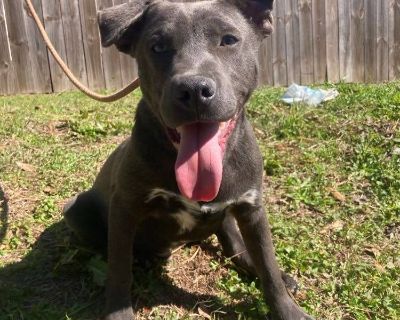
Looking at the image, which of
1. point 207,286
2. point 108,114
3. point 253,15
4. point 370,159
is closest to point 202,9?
point 253,15

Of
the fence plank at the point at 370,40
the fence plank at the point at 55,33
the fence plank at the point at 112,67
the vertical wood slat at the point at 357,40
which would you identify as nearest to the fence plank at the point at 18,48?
the fence plank at the point at 55,33

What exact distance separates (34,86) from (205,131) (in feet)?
17.7

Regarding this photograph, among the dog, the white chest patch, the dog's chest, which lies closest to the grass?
the dog

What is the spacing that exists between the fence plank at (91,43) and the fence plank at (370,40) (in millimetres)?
3605

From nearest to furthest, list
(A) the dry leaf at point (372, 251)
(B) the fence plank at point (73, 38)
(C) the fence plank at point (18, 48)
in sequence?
1. (A) the dry leaf at point (372, 251)
2. (C) the fence plank at point (18, 48)
3. (B) the fence plank at point (73, 38)

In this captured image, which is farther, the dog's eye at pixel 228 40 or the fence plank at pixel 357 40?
the fence plank at pixel 357 40

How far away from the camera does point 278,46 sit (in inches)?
309

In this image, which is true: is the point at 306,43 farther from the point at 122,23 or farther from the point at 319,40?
the point at 122,23

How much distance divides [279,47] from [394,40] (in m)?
1.59

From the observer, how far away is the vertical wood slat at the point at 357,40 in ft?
25.6

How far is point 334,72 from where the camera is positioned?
8.00 m

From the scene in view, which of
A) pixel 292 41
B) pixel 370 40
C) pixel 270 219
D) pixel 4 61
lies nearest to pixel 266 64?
pixel 292 41

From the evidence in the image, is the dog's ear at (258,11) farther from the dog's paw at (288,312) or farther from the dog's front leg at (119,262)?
the dog's paw at (288,312)

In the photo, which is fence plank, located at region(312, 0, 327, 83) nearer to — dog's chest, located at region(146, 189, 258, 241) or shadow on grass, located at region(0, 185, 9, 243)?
shadow on grass, located at region(0, 185, 9, 243)
